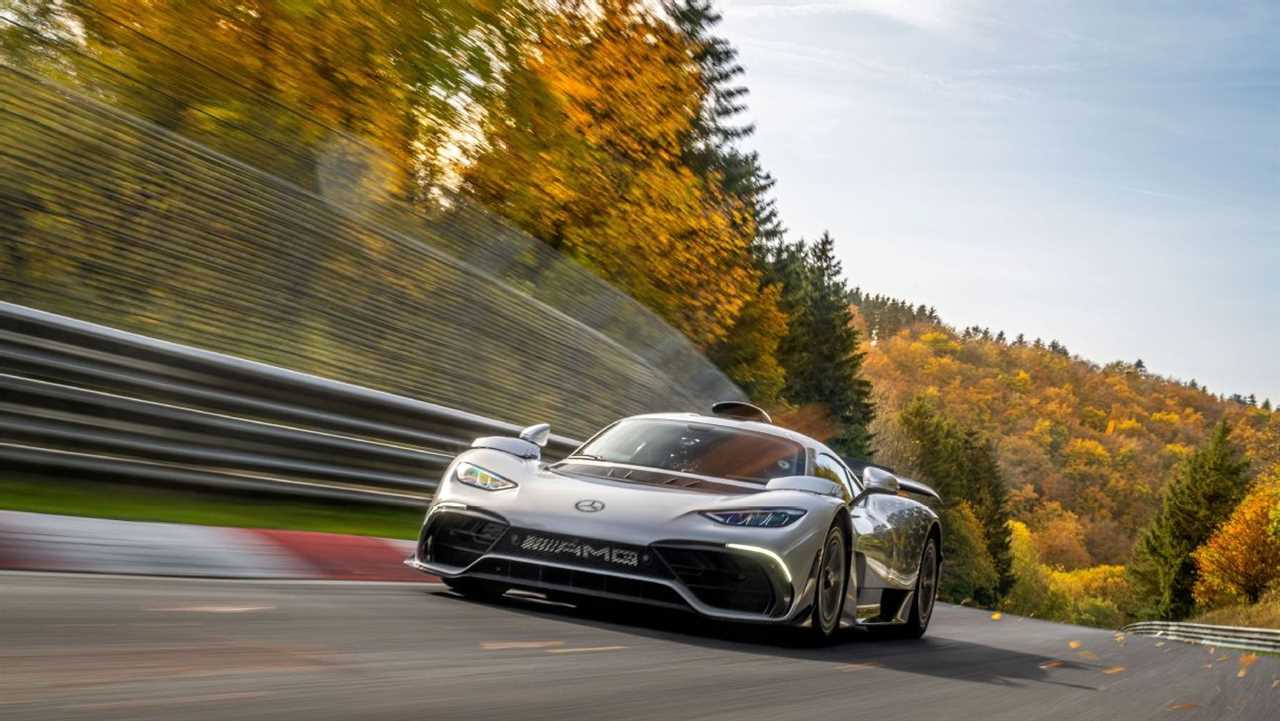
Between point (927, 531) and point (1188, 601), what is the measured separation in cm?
8420

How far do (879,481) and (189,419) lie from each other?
4.04 metres

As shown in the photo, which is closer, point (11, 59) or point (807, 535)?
point (807, 535)

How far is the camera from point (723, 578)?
710cm

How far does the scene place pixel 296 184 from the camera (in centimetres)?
1384

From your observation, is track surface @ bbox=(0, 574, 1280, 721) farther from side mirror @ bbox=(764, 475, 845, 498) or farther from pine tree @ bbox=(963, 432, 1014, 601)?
pine tree @ bbox=(963, 432, 1014, 601)

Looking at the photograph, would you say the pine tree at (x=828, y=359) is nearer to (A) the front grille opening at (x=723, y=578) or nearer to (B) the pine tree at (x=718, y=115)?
(B) the pine tree at (x=718, y=115)

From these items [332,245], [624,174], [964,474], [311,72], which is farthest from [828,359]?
[332,245]

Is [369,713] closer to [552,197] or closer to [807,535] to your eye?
[807,535]

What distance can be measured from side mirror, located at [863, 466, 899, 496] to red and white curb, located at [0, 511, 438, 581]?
266 cm

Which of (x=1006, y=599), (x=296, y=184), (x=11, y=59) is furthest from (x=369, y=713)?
(x=1006, y=599)

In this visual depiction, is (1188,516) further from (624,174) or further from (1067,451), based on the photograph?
(1067,451)

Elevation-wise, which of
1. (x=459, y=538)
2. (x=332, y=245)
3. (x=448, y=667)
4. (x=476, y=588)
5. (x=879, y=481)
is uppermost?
(x=332, y=245)

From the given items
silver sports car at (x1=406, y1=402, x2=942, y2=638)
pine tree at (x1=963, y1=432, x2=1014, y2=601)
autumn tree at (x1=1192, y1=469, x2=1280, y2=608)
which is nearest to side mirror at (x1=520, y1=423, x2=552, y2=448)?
silver sports car at (x1=406, y1=402, x2=942, y2=638)

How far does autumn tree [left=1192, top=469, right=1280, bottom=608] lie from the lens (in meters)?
78.1
